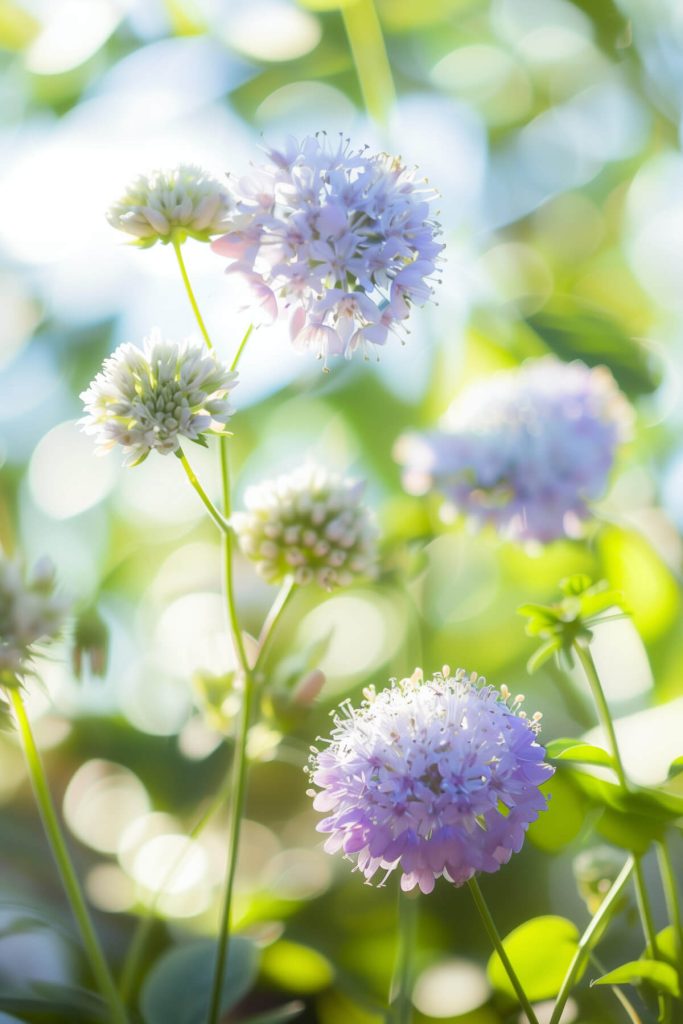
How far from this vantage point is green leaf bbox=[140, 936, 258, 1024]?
1.99 feet

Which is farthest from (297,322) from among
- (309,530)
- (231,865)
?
(231,865)

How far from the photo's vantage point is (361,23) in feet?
3.37

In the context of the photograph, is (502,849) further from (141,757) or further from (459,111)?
(459,111)

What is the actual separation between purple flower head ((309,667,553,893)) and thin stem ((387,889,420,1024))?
0.56 feet

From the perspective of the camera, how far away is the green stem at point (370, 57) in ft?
3.22

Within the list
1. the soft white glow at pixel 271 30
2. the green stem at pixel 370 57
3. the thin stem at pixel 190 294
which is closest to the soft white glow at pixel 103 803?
the thin stem at pixel 190 294

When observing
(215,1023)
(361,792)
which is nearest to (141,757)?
(215,1023)

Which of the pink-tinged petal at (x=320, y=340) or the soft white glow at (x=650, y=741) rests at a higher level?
the pink-tinged petal at (x=320, y=340)

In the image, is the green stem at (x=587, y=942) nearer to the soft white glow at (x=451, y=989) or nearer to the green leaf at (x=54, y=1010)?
the soft white glow at (x=451, y=989)

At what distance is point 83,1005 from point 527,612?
1.22 feet

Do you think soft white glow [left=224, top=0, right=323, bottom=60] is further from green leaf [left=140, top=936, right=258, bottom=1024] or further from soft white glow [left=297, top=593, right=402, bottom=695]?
green leaf [left=140, top=936, right=258, bottom=1024]

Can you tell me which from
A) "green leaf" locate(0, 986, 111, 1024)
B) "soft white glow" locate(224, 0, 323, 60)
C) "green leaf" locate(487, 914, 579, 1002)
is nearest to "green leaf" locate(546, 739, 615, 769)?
"green leaf" locate(487, 914, 579, 1002)

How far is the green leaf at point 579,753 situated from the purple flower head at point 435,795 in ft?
0.12

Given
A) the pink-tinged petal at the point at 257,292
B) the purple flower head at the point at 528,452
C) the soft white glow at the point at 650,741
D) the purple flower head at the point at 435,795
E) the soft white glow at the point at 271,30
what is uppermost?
the soft white glow at the point at 271,30
